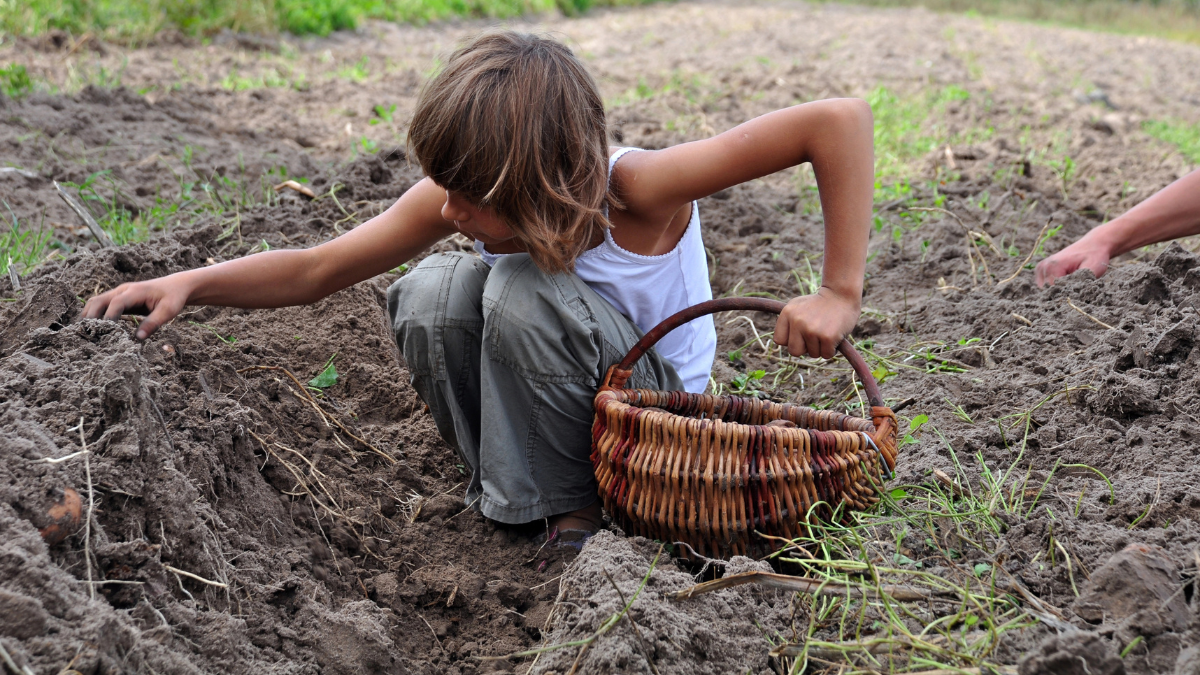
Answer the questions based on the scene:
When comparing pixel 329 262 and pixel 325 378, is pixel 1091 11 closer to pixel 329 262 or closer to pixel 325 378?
pixel 325 378

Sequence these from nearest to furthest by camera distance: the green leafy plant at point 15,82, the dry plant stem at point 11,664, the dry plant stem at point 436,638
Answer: the dry plant stem at point 11,664, the dry plant stem at point 436,638, the green leafy plant at point 15,82

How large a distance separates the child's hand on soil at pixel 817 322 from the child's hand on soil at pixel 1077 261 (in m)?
1.14

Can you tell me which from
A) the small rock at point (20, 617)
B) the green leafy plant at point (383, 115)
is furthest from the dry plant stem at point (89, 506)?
the green leafy plant at point (383, 115)

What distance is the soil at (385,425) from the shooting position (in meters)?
1.38

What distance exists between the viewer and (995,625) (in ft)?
4.64

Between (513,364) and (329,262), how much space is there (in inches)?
19.3

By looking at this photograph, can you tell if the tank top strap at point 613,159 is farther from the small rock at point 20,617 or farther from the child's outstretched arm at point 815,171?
the small rock at point 20,617

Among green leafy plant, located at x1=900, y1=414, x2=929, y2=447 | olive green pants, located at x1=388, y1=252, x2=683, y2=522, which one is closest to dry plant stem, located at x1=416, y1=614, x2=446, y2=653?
olive green pants, located at x1=388, y1=252, x2=683, y2=522

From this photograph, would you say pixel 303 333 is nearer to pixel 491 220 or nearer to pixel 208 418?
pixel 208 418

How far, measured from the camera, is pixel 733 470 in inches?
68.9

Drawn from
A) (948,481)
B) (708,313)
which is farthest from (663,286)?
(948,481)

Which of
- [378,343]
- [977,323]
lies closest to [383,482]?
[378,343]

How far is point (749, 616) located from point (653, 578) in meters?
0.18

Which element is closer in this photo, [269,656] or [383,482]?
[269,656]
